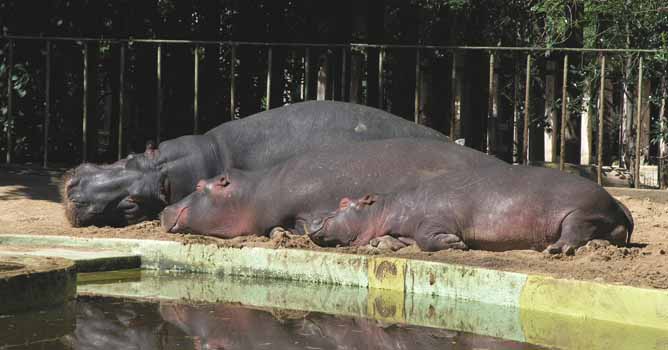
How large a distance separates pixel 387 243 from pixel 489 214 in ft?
2.28

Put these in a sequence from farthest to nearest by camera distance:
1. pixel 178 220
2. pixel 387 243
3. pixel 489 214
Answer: pixel 178 220 → pixel 387 243 → pixel 489 214

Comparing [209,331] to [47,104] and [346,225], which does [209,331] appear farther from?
[47,104]

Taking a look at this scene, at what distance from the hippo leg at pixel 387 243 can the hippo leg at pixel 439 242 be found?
0.51 feet

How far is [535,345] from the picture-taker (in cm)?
551

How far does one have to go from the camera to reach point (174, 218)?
896cm

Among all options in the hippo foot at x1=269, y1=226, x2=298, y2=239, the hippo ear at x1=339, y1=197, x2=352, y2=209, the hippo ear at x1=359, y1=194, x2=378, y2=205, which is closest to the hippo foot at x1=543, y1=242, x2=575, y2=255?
the hippo ear at x1=359, y1=194, x2=378, y2=205

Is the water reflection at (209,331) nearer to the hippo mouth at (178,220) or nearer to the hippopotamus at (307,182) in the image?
the hippopotamus at (307,182)

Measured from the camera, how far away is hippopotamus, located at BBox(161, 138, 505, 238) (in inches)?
328

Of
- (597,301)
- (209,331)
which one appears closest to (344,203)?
(209,331)

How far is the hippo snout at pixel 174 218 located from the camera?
29.3 feet

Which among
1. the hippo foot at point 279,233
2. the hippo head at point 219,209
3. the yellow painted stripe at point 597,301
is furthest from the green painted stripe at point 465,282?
the hippo head at point 219,209

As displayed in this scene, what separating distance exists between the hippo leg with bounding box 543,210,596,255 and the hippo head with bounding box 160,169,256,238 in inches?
91.5

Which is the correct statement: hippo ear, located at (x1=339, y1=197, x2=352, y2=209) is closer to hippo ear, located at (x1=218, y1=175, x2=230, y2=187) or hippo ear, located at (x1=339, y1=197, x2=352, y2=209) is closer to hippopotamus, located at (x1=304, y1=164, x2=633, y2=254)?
hippopotamus, located at (x1=304, y1=164, x2=633, y2=254)

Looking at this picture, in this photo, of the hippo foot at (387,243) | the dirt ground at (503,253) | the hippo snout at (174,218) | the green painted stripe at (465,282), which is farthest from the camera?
the hippo snout at (174,218)
